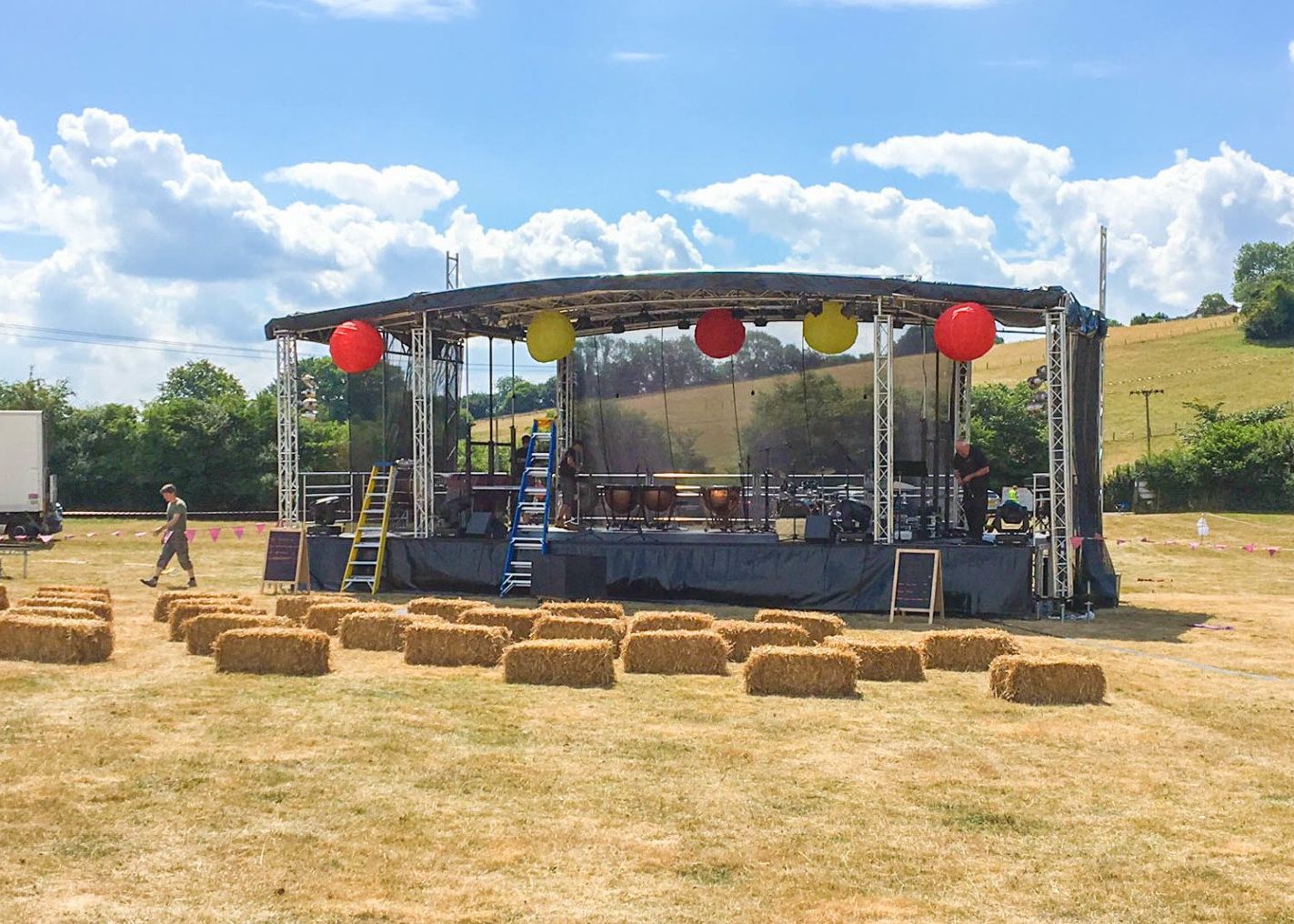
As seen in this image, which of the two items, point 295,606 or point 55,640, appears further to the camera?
point 295,606

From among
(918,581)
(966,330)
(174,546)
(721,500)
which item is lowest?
(918,581)

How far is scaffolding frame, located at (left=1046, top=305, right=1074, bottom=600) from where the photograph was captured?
50.6 ft

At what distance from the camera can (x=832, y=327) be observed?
18.1m

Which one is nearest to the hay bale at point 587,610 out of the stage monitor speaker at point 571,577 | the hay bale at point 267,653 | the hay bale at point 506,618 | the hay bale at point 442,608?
the hay bale at point 506,618

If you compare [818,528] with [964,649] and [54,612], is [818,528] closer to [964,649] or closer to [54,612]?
[964,649]

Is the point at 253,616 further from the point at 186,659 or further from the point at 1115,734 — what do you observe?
the point at 1115,734

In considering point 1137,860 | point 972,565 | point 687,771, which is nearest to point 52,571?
point 972,565

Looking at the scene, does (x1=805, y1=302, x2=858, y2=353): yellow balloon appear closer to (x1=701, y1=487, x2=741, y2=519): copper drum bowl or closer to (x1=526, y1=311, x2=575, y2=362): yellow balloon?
(x1=701, y1=487, x2=741, y2=519): copper drum bowl

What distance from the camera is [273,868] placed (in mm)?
5320

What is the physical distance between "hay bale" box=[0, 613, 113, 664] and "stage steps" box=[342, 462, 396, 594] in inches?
277

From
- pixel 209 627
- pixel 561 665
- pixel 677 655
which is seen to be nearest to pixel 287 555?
pixel 209 627

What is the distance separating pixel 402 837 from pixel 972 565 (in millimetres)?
11068

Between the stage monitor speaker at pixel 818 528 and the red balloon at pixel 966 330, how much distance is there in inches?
100

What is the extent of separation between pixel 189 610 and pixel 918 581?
8068 mm
